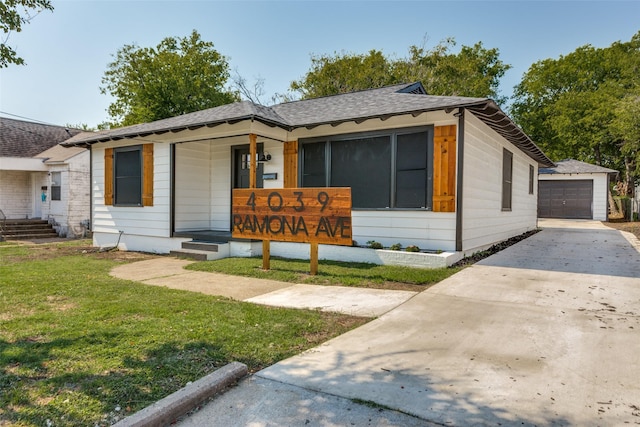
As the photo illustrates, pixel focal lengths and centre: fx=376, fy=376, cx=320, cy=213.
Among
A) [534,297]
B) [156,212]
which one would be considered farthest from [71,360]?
[156,212]

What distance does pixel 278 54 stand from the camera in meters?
19.1

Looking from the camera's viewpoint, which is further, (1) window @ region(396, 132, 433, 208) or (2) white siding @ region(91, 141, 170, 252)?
(2) white siding @ region(91, 141, 170, 252)

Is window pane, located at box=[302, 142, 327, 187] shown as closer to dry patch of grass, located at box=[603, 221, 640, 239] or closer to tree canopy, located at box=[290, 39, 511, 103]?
dry patch of grass, located at box=[603, 221, 640, 239]

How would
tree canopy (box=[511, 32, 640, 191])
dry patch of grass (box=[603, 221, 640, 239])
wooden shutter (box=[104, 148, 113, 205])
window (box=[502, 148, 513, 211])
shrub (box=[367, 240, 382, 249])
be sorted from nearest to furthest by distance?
shrub (box=[367, 240, 382, 249]) → window (box=[502, 148, 513, 211]) → wooden shutter (box=[104, 148, 113, 205]) → dry patch of grass (box=[603, 221, 640, 239]) → tree canopy (box=[511, 32, 640, 191])

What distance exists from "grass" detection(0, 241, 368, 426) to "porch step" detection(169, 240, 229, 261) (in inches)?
110

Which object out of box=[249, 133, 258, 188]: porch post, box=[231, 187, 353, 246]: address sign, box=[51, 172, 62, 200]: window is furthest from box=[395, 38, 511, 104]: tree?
box=[231, 187, 353, 246]: address sign

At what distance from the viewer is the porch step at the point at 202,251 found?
26.9 ft

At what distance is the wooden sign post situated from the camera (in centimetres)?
578

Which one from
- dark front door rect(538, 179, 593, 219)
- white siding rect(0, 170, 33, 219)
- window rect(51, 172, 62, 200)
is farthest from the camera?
dark front door rect(538, 179, 593, 219)

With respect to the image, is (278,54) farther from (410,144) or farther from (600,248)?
(600,248)

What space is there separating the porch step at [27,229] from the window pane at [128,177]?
6.92m

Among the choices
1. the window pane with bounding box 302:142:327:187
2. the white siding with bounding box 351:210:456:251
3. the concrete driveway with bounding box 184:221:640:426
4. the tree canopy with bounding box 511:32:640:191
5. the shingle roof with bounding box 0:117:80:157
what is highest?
the tree canopy with bounding box 511:32:640:191

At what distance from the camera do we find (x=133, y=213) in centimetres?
996

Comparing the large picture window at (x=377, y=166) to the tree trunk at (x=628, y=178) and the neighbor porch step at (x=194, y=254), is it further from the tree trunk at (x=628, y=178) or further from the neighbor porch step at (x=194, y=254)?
the tree trunk at (x=628, y=178)
